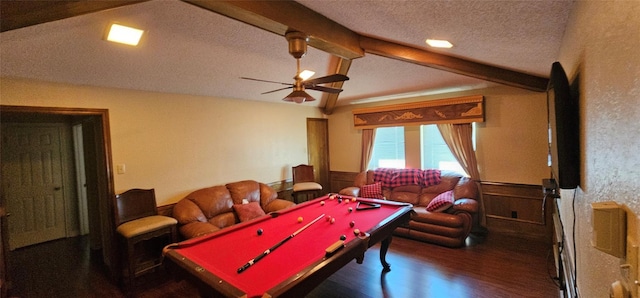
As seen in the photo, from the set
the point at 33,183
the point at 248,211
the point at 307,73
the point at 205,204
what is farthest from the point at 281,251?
the point at 33,183

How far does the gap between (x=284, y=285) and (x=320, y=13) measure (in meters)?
2.39

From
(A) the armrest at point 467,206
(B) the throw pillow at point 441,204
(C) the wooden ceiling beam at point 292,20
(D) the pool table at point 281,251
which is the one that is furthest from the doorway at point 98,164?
(A) the armrest at point 467,206

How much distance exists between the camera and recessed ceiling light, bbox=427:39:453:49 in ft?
8.78

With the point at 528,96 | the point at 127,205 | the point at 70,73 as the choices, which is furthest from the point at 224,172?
the point at 528,96

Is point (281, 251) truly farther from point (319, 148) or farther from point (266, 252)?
point (319, 148)

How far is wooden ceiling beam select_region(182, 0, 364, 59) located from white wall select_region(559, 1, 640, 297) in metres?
1.92

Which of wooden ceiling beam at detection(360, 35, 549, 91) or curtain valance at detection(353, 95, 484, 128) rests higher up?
wooden ceiling beam at detection(360, 35, 549, 91)

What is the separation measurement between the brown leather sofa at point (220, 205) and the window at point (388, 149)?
2.37 meters

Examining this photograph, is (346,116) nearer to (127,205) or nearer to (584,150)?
(127,205)

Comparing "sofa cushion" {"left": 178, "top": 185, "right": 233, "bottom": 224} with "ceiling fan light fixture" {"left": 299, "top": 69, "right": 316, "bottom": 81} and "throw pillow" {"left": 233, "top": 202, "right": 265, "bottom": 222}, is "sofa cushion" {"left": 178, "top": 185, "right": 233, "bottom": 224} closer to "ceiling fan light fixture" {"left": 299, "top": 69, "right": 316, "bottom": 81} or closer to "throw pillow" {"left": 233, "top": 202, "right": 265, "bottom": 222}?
"throw pillow" {"left": 233, "top": 202, "right": 265, "bottom": 222}

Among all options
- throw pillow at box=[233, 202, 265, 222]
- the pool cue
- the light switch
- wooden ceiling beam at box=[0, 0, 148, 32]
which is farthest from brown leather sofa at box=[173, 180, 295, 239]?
wooden ceiling beam at box=[0, 0, 148, 32]

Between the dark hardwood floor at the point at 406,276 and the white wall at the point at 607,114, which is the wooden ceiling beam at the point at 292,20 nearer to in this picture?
the white wall at the point at 607,114

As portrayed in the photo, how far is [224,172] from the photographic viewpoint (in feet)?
15.3

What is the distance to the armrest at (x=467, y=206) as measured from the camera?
391cm
